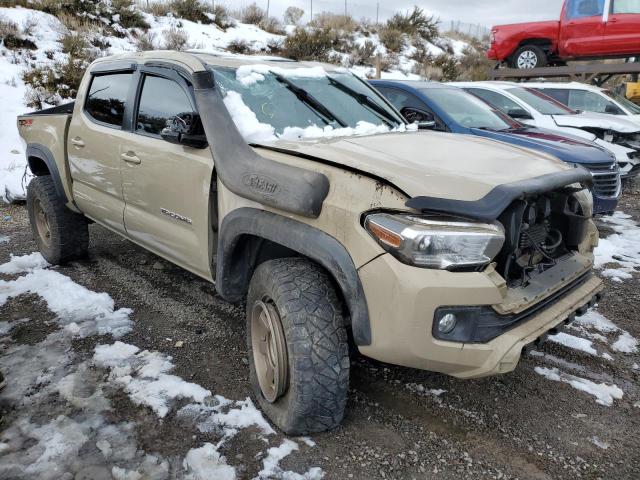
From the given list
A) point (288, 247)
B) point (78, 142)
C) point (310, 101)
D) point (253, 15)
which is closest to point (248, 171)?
point (288, 247)

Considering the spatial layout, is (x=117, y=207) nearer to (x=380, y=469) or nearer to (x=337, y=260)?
(x=337, y=260)

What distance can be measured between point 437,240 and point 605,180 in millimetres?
4793

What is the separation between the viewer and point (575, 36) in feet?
36.9

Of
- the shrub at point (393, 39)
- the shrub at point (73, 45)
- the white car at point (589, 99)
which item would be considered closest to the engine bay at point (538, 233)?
the white car at point (589, 99)

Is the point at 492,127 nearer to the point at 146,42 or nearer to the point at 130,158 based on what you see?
the point at 130,158

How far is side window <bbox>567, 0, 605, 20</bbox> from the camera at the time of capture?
10812mm

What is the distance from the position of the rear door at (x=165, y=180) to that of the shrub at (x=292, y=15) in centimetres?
1860

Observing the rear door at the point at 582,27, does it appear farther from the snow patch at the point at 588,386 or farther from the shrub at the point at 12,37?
the shrub at the point at 12,37

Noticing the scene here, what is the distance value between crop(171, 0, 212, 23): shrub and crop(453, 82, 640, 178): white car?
11170 millimetres

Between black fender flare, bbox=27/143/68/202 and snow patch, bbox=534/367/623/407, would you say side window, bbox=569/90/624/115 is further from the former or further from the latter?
black fender flare, bbox=27/143/68/202

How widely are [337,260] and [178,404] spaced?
1.23 m

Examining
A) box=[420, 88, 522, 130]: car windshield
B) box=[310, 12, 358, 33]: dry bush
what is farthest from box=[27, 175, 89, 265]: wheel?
box=[310, 12, 358, 33]: dry bush

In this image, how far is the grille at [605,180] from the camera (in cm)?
560

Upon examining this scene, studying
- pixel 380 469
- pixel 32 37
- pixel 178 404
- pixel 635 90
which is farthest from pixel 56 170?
pixel 635 90
